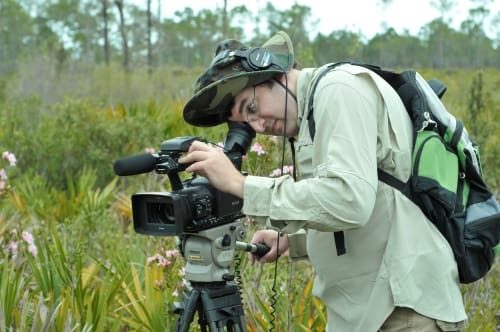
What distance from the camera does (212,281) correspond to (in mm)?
2354

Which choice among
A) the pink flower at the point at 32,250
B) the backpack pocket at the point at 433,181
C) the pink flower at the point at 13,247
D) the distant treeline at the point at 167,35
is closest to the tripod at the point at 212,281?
the backpack pocket at the point at 433,181

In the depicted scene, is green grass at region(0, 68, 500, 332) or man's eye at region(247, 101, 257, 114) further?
green grass at region(0, 68, 500, 332)

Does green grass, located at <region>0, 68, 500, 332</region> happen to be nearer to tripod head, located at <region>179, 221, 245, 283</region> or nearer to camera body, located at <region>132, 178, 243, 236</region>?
tripod head, located at <region>179, 221, 245, 283</region>

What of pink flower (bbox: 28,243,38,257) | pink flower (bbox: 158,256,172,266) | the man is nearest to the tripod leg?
the man

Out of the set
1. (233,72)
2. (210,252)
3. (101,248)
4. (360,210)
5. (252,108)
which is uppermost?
(233,72)

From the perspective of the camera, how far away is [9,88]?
51.0ft

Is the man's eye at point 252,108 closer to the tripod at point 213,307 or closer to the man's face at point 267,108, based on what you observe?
the man's face at point 267,108

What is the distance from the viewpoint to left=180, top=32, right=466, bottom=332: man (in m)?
1.94

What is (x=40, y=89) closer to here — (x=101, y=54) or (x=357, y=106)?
(x=357, y=106)

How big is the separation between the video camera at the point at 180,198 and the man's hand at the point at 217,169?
0.30 feet

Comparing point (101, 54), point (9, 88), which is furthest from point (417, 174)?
point (101, 54)

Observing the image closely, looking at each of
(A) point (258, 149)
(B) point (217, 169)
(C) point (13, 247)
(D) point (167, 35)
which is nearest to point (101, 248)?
(C) point (13, 247)

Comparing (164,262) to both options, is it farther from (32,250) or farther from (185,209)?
(185,209)

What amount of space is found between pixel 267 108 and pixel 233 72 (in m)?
0.15
